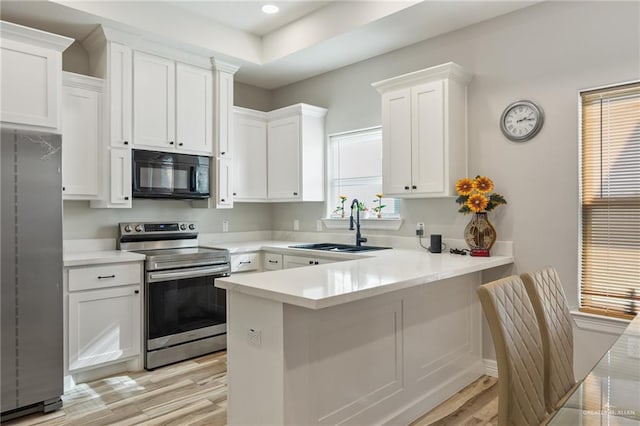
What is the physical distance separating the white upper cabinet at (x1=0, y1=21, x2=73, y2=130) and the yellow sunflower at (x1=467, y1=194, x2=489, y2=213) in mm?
2971

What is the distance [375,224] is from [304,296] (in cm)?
239

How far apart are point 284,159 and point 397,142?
146 cm

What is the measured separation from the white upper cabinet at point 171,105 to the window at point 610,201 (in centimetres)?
315

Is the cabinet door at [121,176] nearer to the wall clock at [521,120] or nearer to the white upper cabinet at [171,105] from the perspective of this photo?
the white upper cabinet at [171,105]

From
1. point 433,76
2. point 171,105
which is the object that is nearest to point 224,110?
point 171,105

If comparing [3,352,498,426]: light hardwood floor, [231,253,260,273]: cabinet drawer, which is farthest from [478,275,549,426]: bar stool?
[231,253,260,273]: cabinet drawer

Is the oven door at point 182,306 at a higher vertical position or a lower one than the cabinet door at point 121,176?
lower

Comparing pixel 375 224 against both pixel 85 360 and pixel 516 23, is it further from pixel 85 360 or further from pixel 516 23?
pixel 85 360


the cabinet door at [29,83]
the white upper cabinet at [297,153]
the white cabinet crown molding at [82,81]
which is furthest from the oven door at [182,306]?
the white cabinet crown molding at [82,81]

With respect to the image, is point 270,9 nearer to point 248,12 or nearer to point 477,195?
point 248,12

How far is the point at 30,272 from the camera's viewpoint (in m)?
2.61

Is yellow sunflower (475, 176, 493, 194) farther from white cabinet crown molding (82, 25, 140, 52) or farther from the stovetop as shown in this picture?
white cabinet crown molding (82, 25, 140, 52)

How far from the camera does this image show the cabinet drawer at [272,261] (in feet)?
13.4

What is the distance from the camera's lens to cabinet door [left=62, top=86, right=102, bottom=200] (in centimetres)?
332
